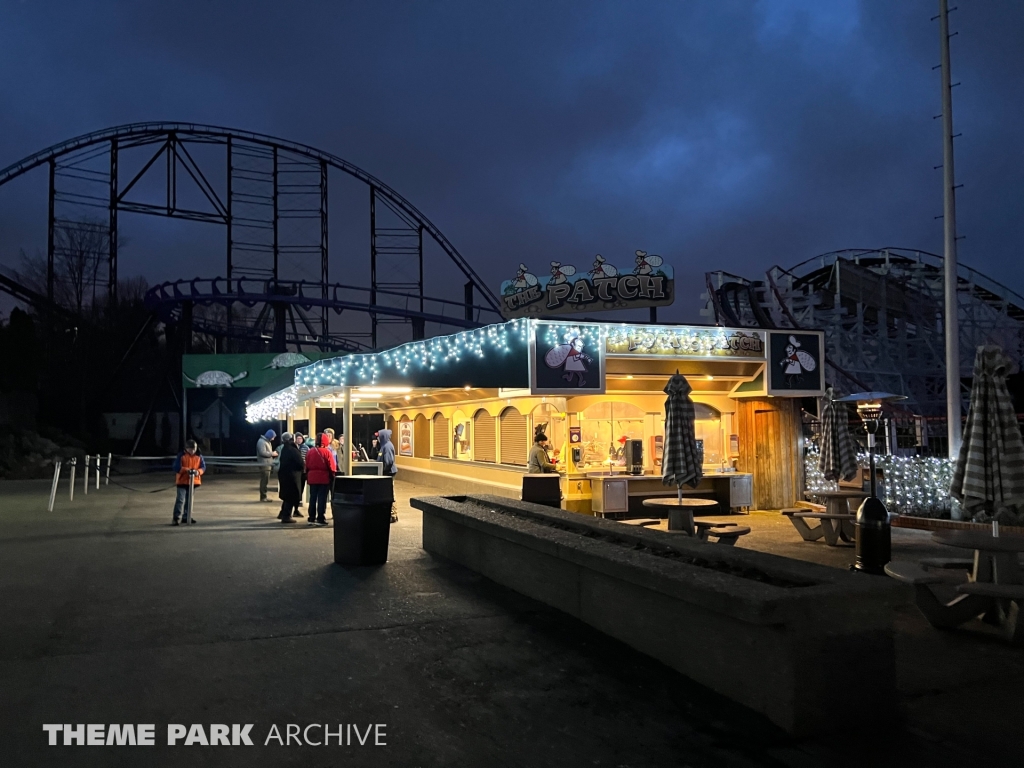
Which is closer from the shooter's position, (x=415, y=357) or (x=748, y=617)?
(x=748, y=617)

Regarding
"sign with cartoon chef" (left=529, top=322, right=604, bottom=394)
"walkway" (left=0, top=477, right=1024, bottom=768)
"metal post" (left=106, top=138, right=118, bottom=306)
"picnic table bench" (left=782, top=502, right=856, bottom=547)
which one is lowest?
"walkway" (left=0, top=477, right=1024, bottom=768)

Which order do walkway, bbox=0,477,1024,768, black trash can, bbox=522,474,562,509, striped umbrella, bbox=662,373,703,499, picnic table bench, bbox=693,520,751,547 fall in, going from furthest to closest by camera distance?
black trash can, bbox=522,474,562,509 → striped umbrella, bbox=662,373,703,499 → picnic table bench, bbox=693,520,751,547 → walkway, bbox=0,477,1024,768

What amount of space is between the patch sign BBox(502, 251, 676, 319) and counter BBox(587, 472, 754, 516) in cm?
402

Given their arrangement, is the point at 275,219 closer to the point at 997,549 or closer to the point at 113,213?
the point at 113,213

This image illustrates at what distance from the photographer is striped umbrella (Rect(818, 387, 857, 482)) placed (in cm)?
1166

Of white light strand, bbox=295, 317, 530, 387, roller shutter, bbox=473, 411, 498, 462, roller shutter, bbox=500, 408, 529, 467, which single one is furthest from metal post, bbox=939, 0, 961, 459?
roller shutter, bbox=473, 411, 498, 462

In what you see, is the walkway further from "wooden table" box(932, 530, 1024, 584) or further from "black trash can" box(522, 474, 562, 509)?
"black trash can" box(522, 474, 562, 509)

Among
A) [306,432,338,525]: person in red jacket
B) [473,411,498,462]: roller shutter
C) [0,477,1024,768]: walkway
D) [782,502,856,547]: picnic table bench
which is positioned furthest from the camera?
[473,411,498,462]: roller shutter

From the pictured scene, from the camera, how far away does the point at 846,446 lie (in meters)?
11.7

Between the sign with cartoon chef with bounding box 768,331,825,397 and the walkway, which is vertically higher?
the sign with cartoon chef with bounding box 768,331,825,397

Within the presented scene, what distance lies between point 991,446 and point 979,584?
138 cm

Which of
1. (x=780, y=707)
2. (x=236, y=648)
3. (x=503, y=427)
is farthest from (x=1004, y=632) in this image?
(x=503, y=427)

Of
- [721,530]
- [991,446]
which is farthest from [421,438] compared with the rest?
[991,446]

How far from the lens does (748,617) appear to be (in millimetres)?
4059
